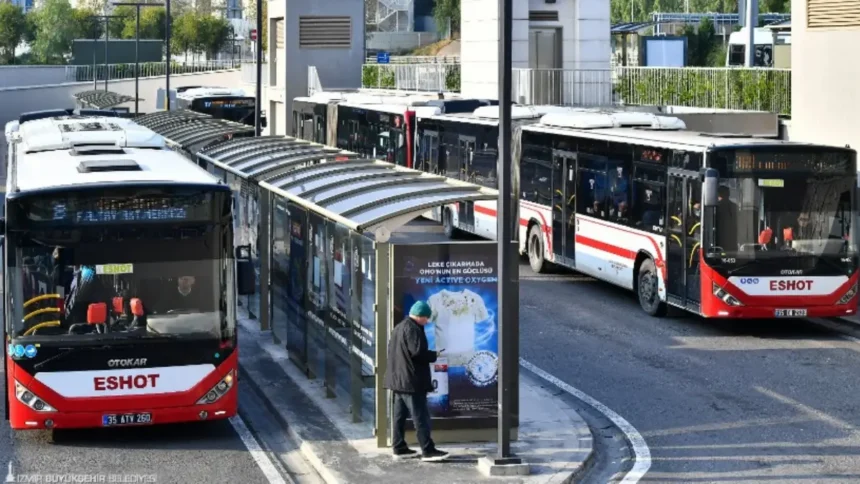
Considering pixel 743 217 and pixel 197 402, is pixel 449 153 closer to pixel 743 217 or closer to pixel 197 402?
pixel 743 217

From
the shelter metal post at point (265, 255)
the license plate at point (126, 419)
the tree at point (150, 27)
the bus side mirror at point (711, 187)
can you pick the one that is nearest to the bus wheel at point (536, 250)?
the bus side mirror at point (711, 187)

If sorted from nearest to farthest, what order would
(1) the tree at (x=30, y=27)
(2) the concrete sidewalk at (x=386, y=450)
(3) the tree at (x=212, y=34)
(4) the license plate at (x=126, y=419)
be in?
(2) the concrete sidewalk at (x=386, y=450) → (4) the license plate at (x=126, y=419) → (3) the tree at (x=212, y=34) → (1) the tree at (x=30, y=27)

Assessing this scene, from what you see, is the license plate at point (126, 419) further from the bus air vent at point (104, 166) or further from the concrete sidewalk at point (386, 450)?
the bus air vent at point (104, 166)

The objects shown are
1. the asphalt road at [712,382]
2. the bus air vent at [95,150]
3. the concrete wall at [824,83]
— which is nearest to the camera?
the asphalt road at [712,382]

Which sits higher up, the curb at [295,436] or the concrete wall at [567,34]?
the concrete wall at [567,34]

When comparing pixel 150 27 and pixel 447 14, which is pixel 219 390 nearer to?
pixel 447 14

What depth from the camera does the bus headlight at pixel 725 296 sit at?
21484 millimetres

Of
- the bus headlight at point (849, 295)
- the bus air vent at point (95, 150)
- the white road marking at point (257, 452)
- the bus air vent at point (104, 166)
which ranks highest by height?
the bus air vent at point (95, 150)

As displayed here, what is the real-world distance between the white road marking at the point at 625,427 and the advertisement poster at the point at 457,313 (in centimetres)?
146

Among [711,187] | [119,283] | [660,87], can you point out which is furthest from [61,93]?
[119,283]

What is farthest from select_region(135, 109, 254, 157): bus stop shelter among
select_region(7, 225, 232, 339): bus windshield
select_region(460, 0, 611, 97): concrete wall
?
select_region(460, 0, 611, 97): concrete wall

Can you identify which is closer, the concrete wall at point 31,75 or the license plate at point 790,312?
the license plate at point 790,312

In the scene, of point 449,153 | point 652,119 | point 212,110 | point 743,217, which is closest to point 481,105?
point 449,153

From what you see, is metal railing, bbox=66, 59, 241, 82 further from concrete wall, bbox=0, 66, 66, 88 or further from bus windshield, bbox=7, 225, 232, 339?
bus windshield, bbox=7, 225, 232, 339
